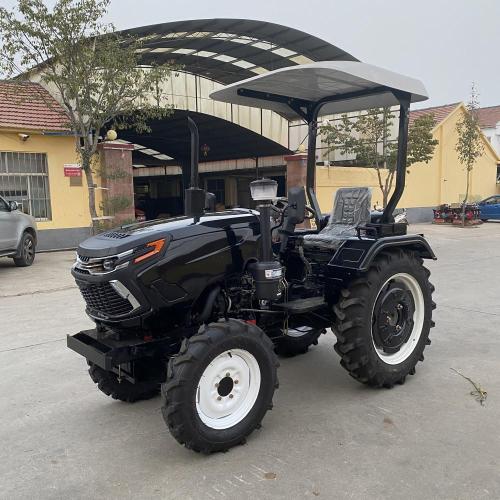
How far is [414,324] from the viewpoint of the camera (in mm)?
4156

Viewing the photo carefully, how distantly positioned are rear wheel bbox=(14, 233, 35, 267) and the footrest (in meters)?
7.98

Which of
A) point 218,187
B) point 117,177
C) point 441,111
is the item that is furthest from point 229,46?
point 218,187

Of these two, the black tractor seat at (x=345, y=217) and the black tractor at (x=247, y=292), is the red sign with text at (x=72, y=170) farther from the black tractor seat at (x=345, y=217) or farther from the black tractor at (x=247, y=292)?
the black tractor seat at (x=345, y=217)

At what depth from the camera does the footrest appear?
3.47 meters

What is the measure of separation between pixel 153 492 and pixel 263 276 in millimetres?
1394

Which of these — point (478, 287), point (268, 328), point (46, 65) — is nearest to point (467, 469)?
point (268, 328)

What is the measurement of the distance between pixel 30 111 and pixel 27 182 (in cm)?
174

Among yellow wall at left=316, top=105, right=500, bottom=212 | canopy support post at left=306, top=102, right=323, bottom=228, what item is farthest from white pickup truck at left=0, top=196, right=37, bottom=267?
yellow wall at left=316, top=105, right=500, bottom=212

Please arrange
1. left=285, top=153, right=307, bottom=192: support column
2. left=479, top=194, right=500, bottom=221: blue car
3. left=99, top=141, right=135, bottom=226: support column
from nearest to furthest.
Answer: left=99, top=141, right=135, bottom=226: support column, left=285, top=153, right=307, bottom=192: support column, left=479, top=194, right=500, bottom=221: blue car

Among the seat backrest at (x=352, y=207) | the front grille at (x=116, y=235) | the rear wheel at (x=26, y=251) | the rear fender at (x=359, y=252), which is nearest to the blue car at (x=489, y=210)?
the rear wheel at (x=26, y=251)

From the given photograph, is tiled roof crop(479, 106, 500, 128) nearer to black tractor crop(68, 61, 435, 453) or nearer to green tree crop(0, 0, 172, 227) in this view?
green tree crop(0, 0, 172, 227)

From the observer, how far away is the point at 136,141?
74.5ft

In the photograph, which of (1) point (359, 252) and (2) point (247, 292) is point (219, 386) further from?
(1) point (359, 252)

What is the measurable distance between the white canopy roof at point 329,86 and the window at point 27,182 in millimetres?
8997
